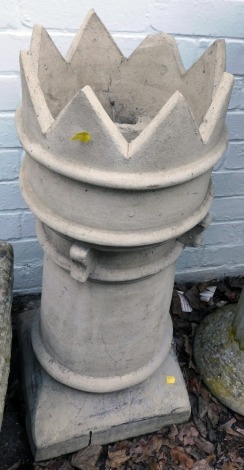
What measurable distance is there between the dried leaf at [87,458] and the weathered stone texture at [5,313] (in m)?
0.60

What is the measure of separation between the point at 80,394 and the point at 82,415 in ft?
0.25

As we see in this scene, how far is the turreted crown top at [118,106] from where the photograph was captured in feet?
4.10

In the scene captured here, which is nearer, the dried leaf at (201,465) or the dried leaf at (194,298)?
the dried leaf at (201,465)

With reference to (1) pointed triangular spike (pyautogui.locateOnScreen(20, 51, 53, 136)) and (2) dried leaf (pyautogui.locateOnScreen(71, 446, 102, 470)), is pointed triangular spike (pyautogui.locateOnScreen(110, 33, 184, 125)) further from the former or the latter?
(2) dried leaf (pyautogui.locateOnScreen(71, 446, 102, 470))

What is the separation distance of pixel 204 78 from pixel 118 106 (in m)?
0.31

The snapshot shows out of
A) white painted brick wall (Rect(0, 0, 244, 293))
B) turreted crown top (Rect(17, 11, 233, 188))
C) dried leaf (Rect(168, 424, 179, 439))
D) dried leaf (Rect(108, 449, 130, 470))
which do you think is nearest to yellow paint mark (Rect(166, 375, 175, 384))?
dried leaf (Rect(168, 424, 179, 439))

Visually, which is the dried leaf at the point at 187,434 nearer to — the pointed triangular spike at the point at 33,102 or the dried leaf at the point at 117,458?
the dried leaf at the point at 117,458

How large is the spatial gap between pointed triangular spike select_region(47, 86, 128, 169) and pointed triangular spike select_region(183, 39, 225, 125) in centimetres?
44

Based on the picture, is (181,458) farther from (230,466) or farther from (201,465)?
(230,466)

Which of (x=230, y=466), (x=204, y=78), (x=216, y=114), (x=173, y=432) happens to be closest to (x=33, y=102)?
(x=216, y=114)

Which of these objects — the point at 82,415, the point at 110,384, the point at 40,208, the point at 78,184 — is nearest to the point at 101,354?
the point at 110,384

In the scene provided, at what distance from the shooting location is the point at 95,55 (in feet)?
5.58

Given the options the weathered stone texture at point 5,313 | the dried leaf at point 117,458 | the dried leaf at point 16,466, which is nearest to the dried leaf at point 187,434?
the dried leaf at point 117,458

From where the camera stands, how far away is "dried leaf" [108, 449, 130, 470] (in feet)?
6.82
